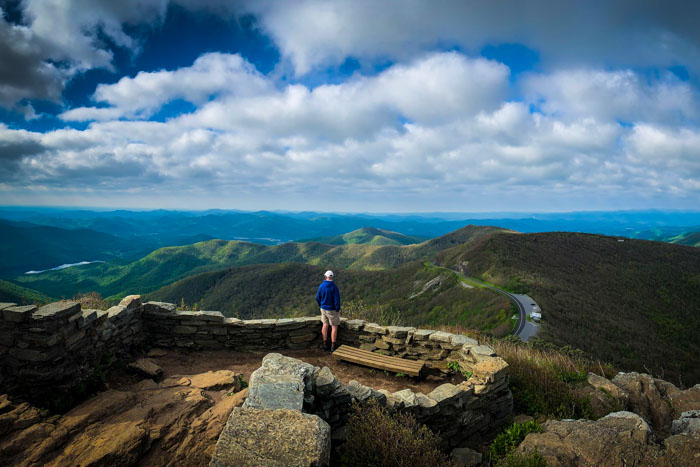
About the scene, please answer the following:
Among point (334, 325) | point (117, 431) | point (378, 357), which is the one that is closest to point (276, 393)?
point (117, 431)

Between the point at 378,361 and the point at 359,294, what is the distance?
2611 inches

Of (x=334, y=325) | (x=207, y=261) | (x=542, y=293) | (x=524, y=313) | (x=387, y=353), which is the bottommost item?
(x=207, y=261)

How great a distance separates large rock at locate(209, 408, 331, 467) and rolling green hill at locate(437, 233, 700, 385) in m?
35.9

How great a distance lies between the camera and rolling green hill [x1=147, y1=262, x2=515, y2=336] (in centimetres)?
4853

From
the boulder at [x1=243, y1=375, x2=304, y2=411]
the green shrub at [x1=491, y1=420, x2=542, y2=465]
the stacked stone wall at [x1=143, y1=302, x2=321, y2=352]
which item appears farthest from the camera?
the stacked stone wall at [x1=143, y1=302, x2=321, y2=352]

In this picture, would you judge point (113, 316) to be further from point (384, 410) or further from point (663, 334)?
point (663, 334)

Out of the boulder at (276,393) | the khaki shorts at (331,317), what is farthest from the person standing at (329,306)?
the boulder at (276,393)

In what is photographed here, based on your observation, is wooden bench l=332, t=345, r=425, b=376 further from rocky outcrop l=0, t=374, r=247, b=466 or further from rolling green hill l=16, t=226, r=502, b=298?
rolling green hill l=16, t=226, r=502, b=298

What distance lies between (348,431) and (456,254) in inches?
3531

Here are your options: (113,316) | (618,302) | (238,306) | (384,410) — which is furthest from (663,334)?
(238,306)

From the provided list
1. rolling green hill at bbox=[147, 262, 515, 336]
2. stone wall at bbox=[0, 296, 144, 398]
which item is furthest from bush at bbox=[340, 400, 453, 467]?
rolling green hill at bbox=[147, 262, 515, 336]

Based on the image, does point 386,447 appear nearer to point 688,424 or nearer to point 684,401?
point 688,424

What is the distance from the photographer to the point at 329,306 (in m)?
8.00

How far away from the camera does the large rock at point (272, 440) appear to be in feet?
9.22
